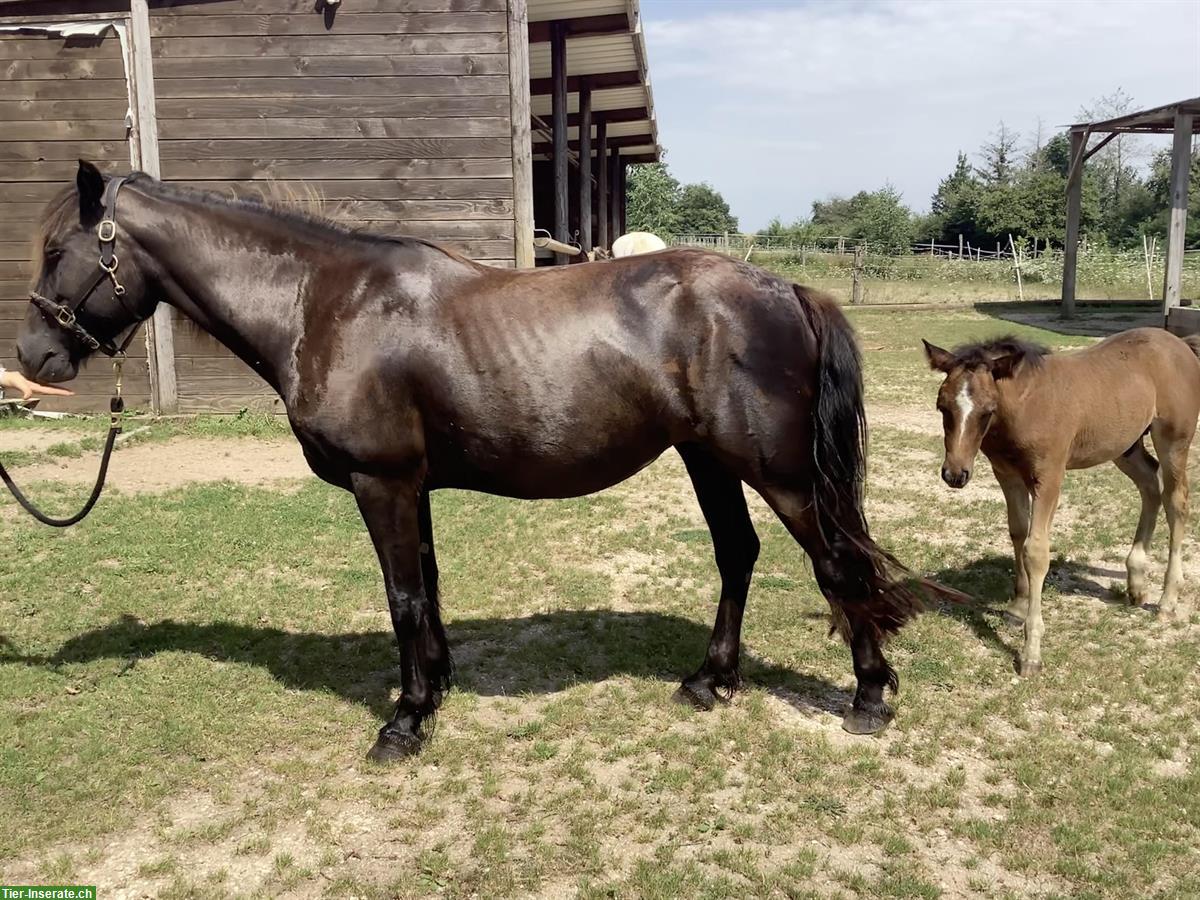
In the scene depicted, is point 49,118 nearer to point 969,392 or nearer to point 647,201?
point 969,392

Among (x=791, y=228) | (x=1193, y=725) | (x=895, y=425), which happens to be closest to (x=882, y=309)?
(x=895, y=425)

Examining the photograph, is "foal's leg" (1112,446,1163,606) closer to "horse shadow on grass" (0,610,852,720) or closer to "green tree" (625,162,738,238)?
"horse shadow on grass" (0,610,852,720)

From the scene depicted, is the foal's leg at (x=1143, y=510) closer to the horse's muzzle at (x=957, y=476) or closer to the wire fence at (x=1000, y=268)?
the horse's muzzle at (x=957, y=476)

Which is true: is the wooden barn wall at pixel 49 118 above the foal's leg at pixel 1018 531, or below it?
above

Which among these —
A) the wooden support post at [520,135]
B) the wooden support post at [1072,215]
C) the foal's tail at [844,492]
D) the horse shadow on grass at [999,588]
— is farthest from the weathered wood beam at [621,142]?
the foal's tail at [844,492]

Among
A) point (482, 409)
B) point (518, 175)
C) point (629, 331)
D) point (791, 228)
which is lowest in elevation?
Result: point (482, 409)

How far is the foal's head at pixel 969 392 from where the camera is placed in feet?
13.4

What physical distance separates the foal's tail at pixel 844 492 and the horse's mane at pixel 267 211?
5.10 feet

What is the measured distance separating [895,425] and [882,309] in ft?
49.5

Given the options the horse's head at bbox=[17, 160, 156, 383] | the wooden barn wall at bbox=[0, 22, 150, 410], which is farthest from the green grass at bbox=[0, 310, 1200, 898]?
the wooden barn wall at bbox=[0, 22, 150, 410]

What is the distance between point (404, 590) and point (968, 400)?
270 cm

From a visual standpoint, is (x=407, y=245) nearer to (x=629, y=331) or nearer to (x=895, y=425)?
(x=629, y=331)

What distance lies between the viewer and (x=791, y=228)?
213ft

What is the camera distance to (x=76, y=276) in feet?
11.7
